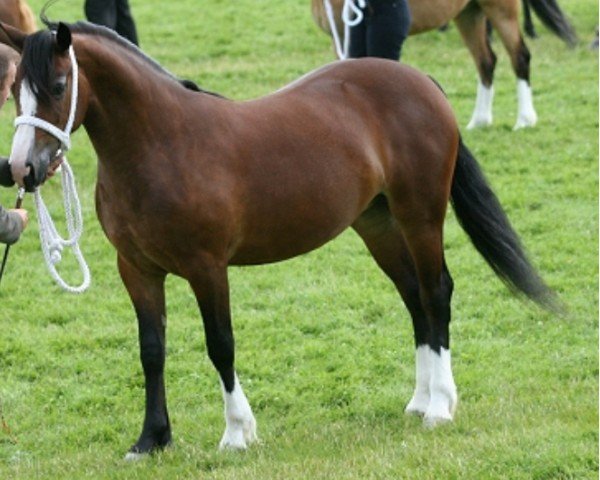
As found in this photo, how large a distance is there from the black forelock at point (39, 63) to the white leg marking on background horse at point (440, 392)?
7.67ft

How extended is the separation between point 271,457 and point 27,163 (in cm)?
161

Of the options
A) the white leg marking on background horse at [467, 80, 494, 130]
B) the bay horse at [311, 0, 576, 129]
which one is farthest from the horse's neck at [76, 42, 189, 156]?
the white leg marking on background horse at [467, 80, 494, 130]

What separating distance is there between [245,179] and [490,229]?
1.48 m

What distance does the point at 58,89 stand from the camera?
5105 millimetres

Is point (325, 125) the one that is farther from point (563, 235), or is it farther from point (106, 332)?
point (563, 235)

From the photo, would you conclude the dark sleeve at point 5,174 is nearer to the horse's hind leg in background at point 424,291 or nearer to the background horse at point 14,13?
the horse's hind leg in background at point 424,291

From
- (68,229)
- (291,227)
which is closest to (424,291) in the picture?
(291,227)

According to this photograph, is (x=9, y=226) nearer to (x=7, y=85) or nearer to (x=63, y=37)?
(x=7, y=85)

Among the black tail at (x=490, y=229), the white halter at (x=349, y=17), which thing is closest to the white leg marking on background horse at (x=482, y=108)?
the white halter at (x=349, y=17)

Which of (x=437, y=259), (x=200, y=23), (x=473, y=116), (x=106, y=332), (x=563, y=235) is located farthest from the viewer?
(x=200, y=23)

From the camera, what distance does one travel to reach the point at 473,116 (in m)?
12.3

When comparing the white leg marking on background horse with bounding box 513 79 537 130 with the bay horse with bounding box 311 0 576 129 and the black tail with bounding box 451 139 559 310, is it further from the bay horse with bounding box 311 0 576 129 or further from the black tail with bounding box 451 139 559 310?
the black tail with bounding box 451 139 559 310

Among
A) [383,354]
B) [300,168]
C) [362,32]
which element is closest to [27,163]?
[300,168]

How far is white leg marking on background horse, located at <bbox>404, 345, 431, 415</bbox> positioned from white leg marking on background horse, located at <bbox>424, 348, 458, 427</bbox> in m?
0.07
